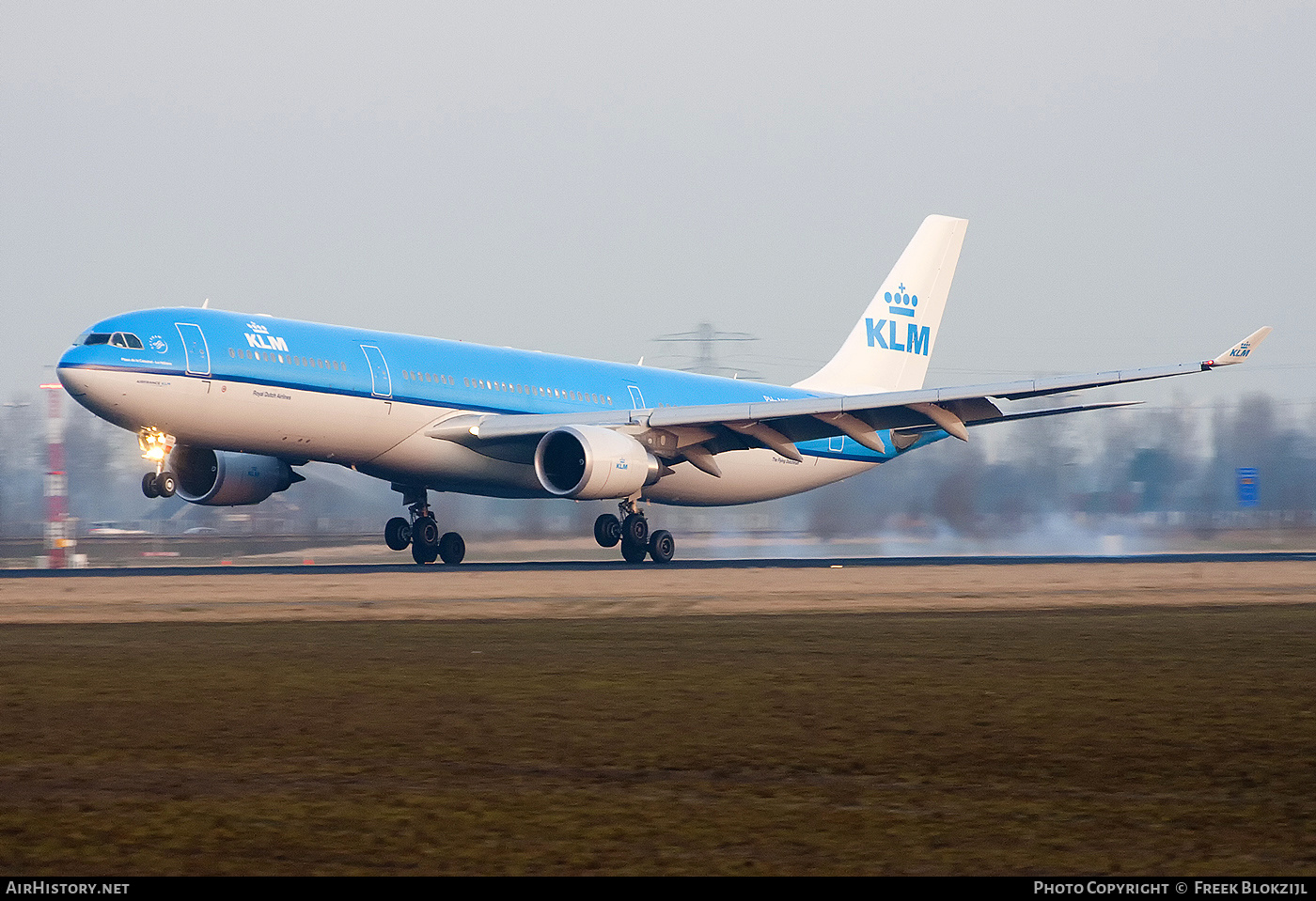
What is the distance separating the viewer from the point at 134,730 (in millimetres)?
9219

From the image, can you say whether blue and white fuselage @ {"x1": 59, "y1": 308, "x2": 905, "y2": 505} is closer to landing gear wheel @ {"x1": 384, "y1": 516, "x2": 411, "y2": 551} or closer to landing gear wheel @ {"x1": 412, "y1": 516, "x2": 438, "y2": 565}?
landing gear wheel @ {"x1": 412, "y1": 516, "x2": 438, "y2": 565}

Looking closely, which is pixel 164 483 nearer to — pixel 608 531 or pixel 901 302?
pixel 608 531

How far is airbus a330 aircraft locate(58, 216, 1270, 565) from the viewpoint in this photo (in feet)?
92.0

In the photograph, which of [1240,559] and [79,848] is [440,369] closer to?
[1240,559]

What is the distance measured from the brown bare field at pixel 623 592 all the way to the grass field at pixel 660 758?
4.75 m

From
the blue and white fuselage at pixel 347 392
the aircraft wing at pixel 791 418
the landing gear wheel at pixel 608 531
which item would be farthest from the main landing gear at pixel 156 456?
the landing gear wheel at pixel 608 531

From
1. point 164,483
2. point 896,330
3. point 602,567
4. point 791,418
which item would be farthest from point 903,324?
point 164,483

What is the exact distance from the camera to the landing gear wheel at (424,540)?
34.1 m

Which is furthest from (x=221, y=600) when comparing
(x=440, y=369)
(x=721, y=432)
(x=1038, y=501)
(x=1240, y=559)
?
(x=1038, y=501)

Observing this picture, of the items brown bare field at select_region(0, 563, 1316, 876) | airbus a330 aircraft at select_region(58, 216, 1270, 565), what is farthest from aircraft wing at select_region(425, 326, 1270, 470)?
brown bare field at select_region(0, 563, 1316, 876)

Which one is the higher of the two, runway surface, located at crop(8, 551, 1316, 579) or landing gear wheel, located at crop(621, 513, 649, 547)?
landing gear wheel, located at crop(621, 513, 649, 547)

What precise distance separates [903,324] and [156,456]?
22993mm

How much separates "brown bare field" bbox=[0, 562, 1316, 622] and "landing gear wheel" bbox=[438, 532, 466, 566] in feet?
17.3

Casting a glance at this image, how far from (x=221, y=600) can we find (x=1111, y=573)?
16345 millimetres
